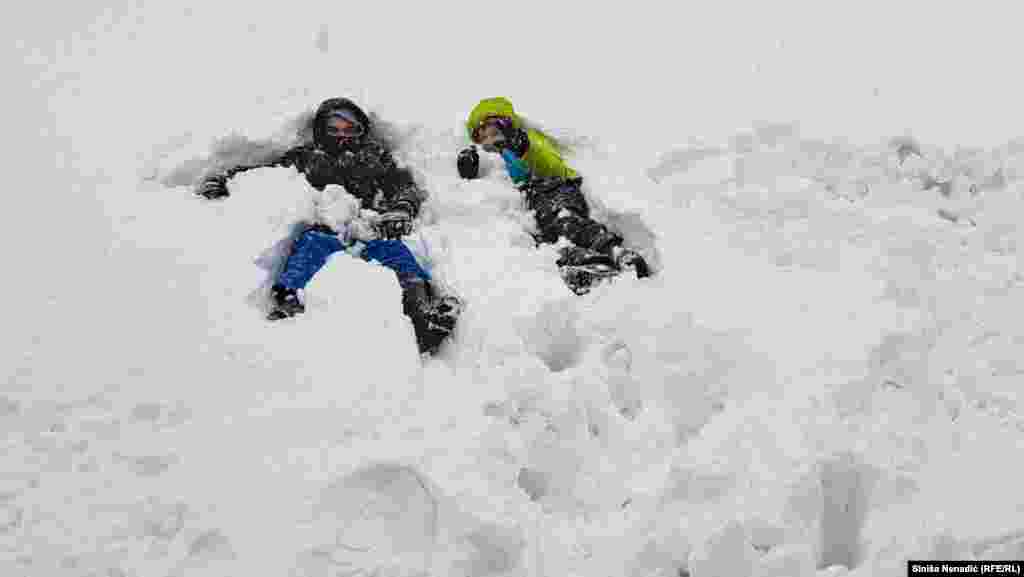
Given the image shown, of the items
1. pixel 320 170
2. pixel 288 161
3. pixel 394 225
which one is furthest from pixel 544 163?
pixel 288 161

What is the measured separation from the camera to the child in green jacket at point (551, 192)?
156 inches

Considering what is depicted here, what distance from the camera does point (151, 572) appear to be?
6.68ft

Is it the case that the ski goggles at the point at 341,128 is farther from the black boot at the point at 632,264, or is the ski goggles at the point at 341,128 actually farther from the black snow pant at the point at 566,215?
the black boot at the point at 632,264

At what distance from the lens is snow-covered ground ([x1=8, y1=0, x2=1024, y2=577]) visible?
2195mm

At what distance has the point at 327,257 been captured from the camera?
397 centimetres

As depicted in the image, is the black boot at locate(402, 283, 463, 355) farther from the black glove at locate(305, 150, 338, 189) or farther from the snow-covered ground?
the black glove at locate(305, 150, 338, 189)

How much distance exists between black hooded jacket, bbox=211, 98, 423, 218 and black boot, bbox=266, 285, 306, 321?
1326mm

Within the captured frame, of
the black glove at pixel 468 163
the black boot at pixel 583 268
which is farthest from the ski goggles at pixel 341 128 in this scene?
the black boot at pixel 583 268

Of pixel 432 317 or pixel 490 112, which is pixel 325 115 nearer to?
pixel 490 112

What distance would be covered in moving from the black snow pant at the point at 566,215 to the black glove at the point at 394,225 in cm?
93

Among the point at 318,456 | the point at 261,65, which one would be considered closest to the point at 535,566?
the point at 318,456

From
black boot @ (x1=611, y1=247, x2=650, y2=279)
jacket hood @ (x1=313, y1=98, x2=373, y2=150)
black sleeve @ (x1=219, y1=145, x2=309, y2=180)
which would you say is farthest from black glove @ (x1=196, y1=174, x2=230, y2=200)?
black boot @ (x1=611, y1=247, x2=650, y2=279)

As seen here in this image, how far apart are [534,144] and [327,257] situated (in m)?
2.09

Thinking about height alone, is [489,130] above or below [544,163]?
above
